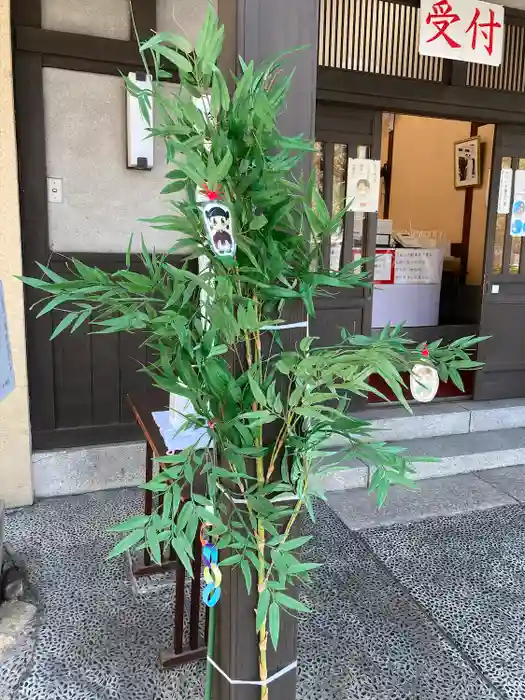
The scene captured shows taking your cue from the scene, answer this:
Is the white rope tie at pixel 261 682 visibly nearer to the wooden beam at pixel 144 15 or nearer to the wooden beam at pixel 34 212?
the wooden beam at pixel 34 212

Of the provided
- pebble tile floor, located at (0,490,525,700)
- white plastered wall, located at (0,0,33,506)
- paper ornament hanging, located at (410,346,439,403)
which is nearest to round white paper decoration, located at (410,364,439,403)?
paper ornament hanging, located at (410,346,439,403)

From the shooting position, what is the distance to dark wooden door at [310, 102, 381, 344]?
4.31m

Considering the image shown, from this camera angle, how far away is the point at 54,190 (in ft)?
11.7

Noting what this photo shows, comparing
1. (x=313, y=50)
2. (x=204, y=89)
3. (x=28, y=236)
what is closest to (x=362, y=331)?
(x=28, y=236)

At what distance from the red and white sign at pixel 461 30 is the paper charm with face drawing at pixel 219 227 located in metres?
3.55

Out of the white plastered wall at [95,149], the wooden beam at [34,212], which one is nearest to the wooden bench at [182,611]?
the wooden beam at [34,212]

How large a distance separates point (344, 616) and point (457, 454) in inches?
85.2

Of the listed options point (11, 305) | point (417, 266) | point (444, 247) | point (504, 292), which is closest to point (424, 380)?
point (11, 305)

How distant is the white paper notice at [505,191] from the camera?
4.90 m

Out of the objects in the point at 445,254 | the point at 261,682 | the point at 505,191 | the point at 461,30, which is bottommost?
the point at 261,682

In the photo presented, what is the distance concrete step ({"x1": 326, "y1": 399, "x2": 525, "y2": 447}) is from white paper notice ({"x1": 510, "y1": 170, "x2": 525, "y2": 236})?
1579 mm

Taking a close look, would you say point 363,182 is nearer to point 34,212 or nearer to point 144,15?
point 144,15

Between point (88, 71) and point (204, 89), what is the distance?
2.82m

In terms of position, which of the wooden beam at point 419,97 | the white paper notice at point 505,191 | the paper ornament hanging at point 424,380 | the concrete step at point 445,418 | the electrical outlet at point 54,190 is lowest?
the concrete step at point 445,418
